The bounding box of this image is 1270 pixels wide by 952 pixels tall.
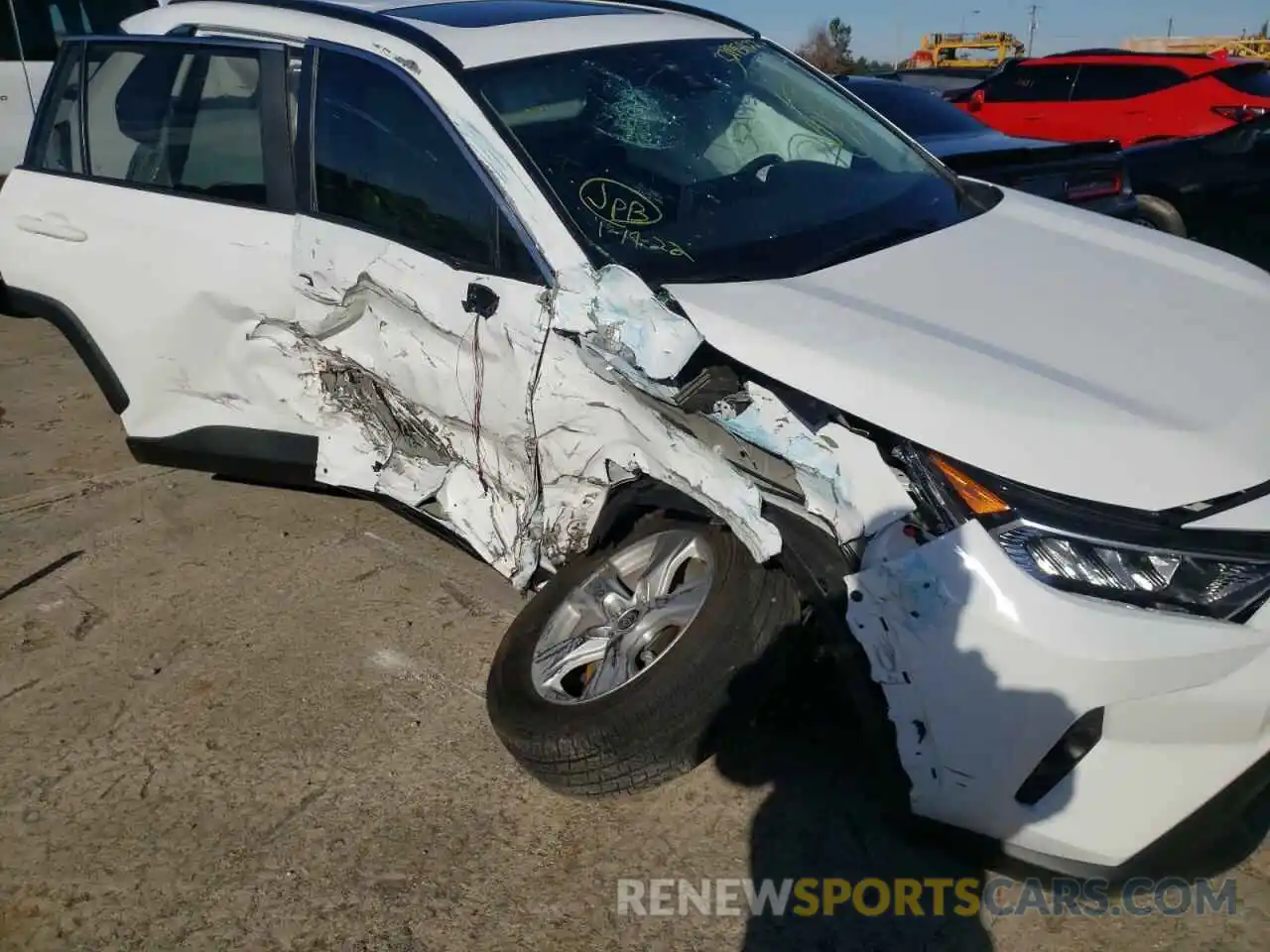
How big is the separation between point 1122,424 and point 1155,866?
0.85 meters

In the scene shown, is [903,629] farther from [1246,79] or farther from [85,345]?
[1246,79]

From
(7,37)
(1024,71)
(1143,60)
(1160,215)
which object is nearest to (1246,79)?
(1143,60)

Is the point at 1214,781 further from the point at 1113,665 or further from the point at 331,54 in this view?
the point at 331,54

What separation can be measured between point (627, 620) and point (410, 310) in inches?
42.2

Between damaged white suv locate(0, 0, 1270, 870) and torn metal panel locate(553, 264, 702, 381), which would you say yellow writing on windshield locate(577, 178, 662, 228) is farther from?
torn metal panel locate(553, 264, 702, 381)

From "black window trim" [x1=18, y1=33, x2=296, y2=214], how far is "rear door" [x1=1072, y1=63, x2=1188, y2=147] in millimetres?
7993

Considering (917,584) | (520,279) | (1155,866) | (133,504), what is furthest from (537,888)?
(133,504)

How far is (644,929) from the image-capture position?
2434mm

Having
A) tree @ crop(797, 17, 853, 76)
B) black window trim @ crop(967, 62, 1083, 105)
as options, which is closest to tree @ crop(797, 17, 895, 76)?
tree @ crop(797, 17, 853, 76)

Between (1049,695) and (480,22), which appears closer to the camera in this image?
(1049,695)

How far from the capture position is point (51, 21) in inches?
380

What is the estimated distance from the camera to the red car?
9211 mm

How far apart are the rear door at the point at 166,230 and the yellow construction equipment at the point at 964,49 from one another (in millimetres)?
27648

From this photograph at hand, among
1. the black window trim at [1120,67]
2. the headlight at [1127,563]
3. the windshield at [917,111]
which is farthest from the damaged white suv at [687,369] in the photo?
the black window trim at [1120,67]
